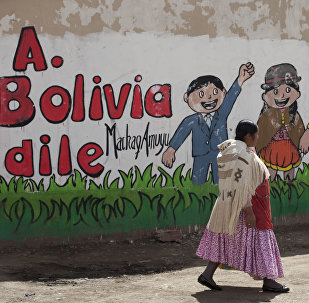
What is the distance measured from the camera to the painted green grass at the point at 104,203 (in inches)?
327

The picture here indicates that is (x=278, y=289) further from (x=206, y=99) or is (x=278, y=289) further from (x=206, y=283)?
(x=206, y=99)

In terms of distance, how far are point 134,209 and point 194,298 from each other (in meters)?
3.06

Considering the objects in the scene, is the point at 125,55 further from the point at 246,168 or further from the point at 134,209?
the point at 246,168

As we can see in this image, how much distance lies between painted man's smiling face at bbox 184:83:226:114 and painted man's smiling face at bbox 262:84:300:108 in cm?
80

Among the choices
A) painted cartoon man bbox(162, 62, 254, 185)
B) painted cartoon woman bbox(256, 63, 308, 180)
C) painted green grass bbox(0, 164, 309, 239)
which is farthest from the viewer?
painted cartoon woman bbox(256, 63, 308, 180)

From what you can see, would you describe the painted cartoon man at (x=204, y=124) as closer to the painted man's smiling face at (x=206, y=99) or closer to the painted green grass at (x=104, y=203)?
the painted man's smiling face at (x=206, y=99)

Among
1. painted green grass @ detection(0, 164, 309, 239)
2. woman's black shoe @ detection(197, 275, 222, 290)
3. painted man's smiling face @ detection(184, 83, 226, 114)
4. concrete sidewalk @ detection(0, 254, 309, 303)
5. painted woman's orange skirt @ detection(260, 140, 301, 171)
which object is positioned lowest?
concrete sidewalk @ detection(0, 254, 309, 303)

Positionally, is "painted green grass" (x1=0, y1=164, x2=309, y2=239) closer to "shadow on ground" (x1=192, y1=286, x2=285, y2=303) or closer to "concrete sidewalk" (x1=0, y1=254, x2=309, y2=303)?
"concrete sidewalk" (x1=0, y1=254, x2=309, y2=303)

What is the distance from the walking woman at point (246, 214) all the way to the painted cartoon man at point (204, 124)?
314 centimetres

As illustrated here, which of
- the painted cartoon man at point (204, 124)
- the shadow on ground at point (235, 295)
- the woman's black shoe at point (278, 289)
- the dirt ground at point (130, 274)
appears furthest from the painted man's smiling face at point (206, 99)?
the woman's black shoe at point (278, 289)

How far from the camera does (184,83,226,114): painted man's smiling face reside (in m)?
9.28

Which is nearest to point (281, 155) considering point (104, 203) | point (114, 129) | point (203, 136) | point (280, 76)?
point (280, 76)

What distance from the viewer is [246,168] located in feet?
19.4

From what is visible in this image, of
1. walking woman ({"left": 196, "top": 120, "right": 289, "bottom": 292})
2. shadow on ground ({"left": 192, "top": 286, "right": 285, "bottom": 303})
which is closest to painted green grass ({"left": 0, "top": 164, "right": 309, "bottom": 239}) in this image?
shadow on ground ({"left": 192, "top": 286, "right": 285, "bottom": 303})
